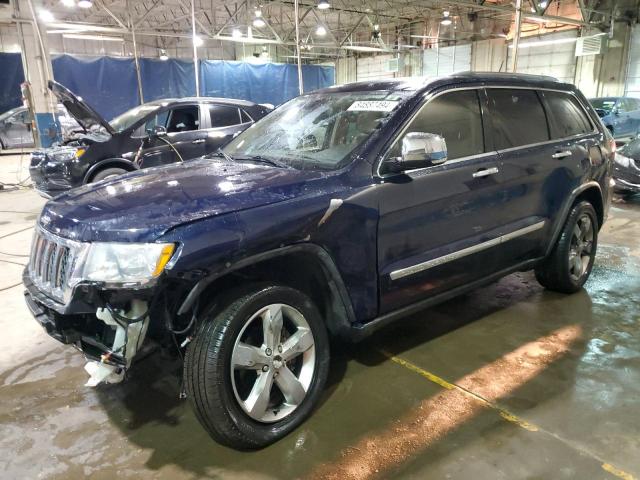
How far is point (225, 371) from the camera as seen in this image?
221 cm

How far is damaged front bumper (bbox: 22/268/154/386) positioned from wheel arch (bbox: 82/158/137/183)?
513 cm

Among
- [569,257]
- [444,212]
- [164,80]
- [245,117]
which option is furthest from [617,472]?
[164,80]

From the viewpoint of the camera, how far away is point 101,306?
2070 mm

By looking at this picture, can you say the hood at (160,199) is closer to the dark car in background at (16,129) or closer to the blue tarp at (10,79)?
the dark car in background at (16,129)

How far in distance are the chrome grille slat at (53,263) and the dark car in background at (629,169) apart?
798cm

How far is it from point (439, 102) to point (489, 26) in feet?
72.8

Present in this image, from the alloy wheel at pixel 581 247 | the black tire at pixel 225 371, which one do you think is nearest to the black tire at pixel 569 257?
the alloy wheel at pixel 581 247

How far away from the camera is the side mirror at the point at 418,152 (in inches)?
102

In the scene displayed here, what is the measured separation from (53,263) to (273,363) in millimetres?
1137

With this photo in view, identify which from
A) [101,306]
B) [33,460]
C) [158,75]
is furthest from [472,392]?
[158,75]

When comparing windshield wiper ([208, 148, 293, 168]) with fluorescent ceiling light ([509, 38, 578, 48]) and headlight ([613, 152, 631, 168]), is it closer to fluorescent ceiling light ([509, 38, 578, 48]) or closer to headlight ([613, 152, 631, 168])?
headlight ([613, 152, 631, 168])

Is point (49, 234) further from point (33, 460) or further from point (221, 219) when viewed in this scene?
point (33, 460)

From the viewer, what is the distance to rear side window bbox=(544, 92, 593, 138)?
386 centimetres

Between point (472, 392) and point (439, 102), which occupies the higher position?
point (439, 102)
